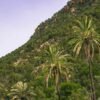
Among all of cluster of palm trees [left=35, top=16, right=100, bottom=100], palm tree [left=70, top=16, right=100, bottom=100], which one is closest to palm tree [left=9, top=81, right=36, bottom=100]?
cluster of palm trees [left=35, top=16, right=100, bottom=100]

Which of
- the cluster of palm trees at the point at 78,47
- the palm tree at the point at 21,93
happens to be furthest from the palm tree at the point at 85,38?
the palm tree at the point at 21,93

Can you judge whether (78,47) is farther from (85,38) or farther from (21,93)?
(21,93)

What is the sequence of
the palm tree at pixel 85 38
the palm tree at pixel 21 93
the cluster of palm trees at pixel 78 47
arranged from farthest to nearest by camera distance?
the palm tree at pixel 21 93, the cluster of palm trees at pixel 78 47, the palm tree at pixel 85 38

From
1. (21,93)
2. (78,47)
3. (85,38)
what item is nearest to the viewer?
(85,38)

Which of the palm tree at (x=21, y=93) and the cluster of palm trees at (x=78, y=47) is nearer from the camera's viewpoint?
the cluster of palm trees at (x=78, y=47)

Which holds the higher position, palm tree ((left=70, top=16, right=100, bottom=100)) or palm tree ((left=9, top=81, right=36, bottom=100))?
palm tree ((left=70, top=16, right=100, bottom=100))

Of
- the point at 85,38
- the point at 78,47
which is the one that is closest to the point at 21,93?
the point at 78,47

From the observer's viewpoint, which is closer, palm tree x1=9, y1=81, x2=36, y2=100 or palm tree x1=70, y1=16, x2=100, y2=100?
palm tree x1=70, y1=16, x2=100, y2=100

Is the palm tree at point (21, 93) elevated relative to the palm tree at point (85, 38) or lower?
lower

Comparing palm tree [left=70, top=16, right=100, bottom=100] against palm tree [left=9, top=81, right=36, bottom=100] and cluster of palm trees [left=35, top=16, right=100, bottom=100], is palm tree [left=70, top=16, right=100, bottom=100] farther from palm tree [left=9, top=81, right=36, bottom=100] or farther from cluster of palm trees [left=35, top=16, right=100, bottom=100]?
palm tree [left=9, top=81, right=36, bottom=100]

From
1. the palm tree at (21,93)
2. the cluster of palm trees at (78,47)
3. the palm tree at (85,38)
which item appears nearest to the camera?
the palm tree at (85,38)

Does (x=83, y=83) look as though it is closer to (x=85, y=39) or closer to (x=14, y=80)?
(x=14, y=80)

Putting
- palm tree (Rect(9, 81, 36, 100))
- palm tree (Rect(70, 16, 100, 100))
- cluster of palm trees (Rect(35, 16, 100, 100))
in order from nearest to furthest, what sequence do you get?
palm tree (Rect(70, 16, 100, 100)), cluster of palm trees (Rect(35, 16, 100, 100)), palm tree (Rect(9, 81, 36, 100))

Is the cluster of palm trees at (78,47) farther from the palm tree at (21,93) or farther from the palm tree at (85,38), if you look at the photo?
the palm tree at (21,93)
